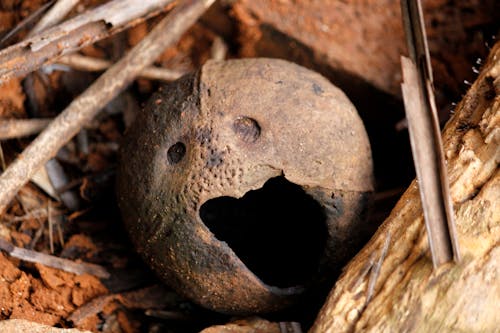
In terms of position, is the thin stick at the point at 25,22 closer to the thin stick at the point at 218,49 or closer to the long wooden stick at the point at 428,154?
the thin stick at the point at 218,49

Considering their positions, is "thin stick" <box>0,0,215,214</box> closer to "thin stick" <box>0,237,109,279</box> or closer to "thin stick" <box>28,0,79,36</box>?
"thin stick" <box>0,237,109,279</box>

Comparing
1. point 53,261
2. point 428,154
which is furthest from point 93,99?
point 428,154

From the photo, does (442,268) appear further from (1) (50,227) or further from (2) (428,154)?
(1) (50,227)

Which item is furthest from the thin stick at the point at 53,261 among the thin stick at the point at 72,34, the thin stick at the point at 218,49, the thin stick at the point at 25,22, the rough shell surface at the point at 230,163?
the thin stick at the point at 218,49

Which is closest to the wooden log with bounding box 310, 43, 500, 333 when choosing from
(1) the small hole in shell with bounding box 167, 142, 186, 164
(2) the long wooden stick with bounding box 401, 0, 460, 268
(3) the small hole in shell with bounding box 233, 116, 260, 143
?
(2) the long wooden stick with bounding box 401, 0, 460, 268

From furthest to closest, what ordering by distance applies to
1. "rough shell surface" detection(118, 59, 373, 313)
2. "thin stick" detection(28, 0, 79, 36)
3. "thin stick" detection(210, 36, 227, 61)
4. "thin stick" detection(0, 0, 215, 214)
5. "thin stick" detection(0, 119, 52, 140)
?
"thin stick" detection(210, 36, 227, 61) → "thin stick" detection(0, 119, 52, 140) → "thin stick" detection(28, 0, 79, 36) → "thin stick" detection(0, 0, 215, 214) → "rough shell surface" detection(118, 59, 373, 313)

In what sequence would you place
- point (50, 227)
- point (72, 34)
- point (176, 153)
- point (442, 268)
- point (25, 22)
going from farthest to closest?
point (50, 227), point (25, 22), point (72, 34), point (176, 153), point (442, 268)

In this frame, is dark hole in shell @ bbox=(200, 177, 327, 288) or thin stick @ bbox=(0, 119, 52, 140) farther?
thin stick @ bbox=(0, 119, 52, 140)
